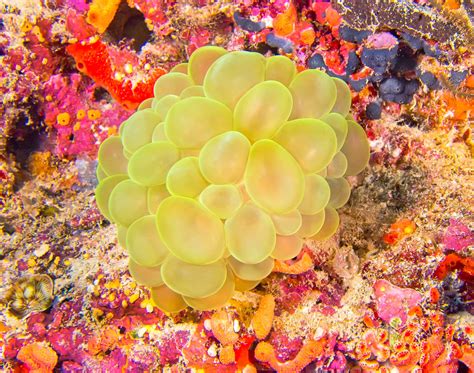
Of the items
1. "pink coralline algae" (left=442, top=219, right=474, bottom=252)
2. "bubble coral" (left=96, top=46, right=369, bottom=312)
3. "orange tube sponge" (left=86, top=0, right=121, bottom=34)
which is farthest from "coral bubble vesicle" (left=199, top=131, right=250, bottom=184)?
"orange tube sponge" (left=86, top=0, right=121, bottom=34)

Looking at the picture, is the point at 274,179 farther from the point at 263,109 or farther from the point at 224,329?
the point at 224,329

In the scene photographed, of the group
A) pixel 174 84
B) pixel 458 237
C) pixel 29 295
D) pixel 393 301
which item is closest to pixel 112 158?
pixel 174 84

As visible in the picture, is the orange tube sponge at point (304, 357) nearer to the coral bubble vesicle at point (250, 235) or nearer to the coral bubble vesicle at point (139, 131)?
the coral bubble vesicle at point (250, 235)

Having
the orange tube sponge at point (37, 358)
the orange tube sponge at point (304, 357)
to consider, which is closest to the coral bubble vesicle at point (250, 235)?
the orange tube sponge at point (304, 357)

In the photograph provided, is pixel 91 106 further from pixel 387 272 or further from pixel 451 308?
pixel 451 308

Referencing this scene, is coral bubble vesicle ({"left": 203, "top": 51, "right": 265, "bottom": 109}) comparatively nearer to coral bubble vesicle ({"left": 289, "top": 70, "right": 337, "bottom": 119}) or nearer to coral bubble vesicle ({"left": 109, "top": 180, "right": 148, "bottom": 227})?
coral bubble vesicle ({"left": 289, "top": 70, "right": 337, "bottom": 119})
